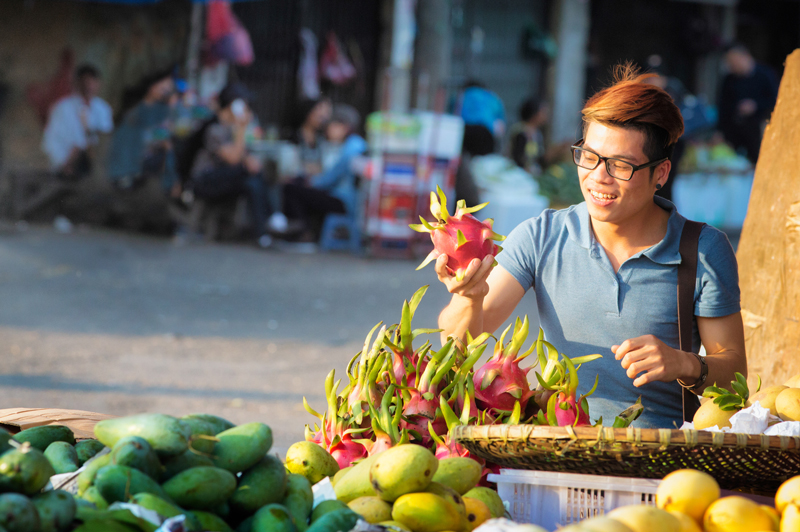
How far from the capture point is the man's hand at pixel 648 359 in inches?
74.8

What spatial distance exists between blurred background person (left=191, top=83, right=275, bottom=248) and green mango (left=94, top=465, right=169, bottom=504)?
7642 mm

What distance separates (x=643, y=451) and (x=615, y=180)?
0.89 m

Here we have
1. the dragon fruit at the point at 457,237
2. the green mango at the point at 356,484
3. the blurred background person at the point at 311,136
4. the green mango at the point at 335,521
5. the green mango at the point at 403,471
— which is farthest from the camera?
the blurred background person at the point at 311,136

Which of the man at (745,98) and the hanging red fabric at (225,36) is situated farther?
the man at (745,98)

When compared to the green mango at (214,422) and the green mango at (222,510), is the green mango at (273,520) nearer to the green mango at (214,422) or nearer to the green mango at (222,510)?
the green mango at (222,510)

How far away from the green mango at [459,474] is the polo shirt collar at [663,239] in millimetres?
937

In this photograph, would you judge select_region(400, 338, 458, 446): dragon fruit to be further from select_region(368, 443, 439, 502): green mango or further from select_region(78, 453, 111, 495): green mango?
select_region(78, 453, 111, 495): green mango

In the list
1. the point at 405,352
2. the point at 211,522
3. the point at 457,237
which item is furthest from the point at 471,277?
the point at 211,522

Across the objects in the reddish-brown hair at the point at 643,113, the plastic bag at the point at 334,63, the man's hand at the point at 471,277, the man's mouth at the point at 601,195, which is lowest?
the man's hand at the point at 471,277

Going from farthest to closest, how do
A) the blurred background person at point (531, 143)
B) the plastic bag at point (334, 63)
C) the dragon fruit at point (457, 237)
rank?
the blurred background person at point (531, 143) → the plastic bag at point (334, 63) → the dragon fruit at point (457, 237)

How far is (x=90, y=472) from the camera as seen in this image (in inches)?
59.7

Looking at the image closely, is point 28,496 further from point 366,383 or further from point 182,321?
point 182,321

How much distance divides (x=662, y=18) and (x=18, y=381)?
10853mm

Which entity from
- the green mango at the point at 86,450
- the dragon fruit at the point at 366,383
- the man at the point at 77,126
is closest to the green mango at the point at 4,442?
the green mango at the point at 86,450
